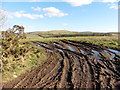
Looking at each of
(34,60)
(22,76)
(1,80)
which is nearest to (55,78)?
(22,76)

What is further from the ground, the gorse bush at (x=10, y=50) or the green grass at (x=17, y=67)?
the gorse bush at (x=10, y=50)

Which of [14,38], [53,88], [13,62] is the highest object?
[14,38]

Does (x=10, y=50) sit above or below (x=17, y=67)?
above

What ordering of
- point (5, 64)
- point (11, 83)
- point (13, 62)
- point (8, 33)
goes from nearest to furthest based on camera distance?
point (11, 83) < point (5, 64) < point (13, 62) < point (8, 33)

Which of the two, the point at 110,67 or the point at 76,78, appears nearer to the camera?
the point at 76,78

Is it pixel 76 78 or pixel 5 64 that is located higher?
pixel 5 64

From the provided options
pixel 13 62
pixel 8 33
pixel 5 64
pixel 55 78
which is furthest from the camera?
pixel 8 33

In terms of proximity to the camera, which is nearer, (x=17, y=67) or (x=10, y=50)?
(x=17, y=67)

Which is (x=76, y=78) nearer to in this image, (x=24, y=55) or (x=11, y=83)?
(x=11, y=83)

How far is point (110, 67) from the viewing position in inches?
451

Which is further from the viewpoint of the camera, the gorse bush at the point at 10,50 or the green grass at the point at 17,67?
the gorse bush at the point at 10,50

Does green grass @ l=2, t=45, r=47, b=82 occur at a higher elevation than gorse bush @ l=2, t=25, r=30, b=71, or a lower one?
lower

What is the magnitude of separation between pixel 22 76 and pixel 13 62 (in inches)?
76.2

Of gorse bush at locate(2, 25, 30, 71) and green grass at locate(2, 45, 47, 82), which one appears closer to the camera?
green grass at locate(2, 45, 47, 82)
